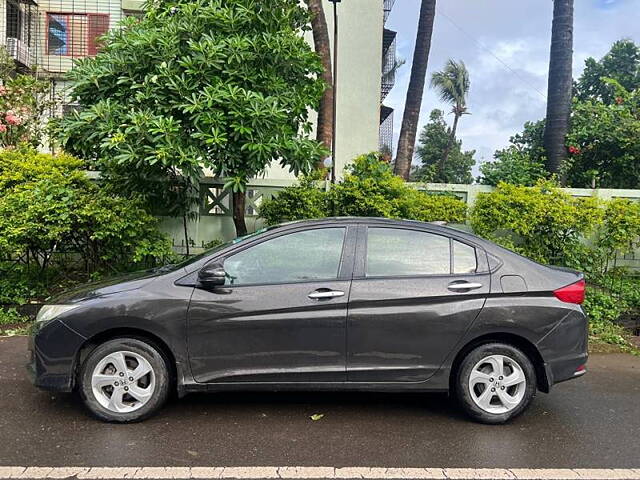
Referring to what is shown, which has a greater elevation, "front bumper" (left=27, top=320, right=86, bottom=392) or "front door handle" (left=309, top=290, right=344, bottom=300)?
"front door handle" (left=309, top=290, right=344, bottom=300)

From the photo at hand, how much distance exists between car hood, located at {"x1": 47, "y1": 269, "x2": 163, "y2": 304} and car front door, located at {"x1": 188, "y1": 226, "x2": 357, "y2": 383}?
443mm

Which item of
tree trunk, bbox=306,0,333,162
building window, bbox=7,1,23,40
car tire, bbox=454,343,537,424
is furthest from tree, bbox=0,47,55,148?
building window, bbox=7,1,23,40

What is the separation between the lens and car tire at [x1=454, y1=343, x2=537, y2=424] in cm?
392

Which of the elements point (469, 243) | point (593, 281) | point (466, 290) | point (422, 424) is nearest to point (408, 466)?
point (422, 424)

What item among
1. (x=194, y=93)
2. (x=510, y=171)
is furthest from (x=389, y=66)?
(x=194, y=93)

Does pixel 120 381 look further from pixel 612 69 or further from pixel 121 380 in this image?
pixel 612 69

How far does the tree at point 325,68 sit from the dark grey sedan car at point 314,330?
20.2 ft

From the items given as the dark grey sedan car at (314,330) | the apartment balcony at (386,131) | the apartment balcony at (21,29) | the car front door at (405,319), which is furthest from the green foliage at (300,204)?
the apartment balcony at (386,131)

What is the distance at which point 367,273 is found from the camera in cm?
397

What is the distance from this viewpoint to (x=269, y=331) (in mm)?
3814

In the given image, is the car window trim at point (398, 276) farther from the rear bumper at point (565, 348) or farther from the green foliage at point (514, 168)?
the green foliage at point (514, 168)

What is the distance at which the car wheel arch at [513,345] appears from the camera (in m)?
3.95

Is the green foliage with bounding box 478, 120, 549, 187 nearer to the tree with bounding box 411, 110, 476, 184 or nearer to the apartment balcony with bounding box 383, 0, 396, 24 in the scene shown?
the apartment balcony with bounding box 383, 0, 396, 24

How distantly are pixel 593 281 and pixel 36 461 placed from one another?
703 centimetres
